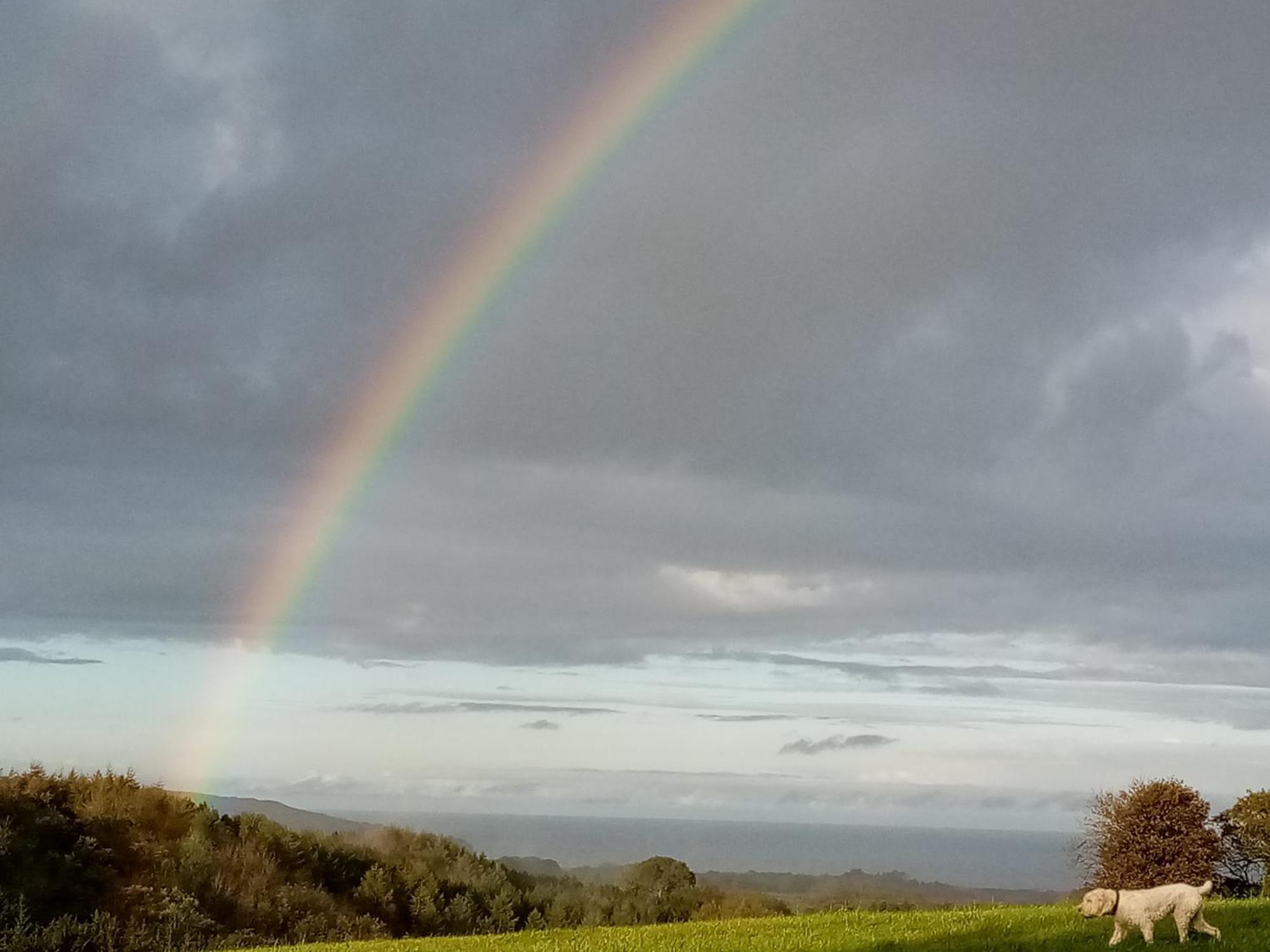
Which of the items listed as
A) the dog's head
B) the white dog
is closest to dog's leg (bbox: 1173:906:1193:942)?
the white dog

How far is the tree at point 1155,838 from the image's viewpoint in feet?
92.4

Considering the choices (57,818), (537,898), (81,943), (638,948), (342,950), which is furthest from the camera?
(537,898)

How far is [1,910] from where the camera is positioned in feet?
66.5

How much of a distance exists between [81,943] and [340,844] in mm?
9032

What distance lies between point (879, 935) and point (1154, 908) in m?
3.77

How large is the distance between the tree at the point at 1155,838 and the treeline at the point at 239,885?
8.57 m

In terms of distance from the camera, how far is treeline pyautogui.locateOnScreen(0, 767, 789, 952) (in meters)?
21.2

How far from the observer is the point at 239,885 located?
938 inches

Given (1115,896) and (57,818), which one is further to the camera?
(57,818)

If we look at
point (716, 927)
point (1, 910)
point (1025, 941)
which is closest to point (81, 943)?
point (1, 910)

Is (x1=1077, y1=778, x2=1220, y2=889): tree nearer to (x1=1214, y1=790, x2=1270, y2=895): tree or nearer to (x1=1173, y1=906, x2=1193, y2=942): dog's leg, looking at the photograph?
(x1=1214, y1=790, x2=1270, y2=895): tree

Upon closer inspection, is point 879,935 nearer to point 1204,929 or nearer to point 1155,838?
point 1204,929

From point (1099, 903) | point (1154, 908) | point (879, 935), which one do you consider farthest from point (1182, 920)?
point (879, 935)

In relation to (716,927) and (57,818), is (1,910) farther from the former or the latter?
(716,927)
